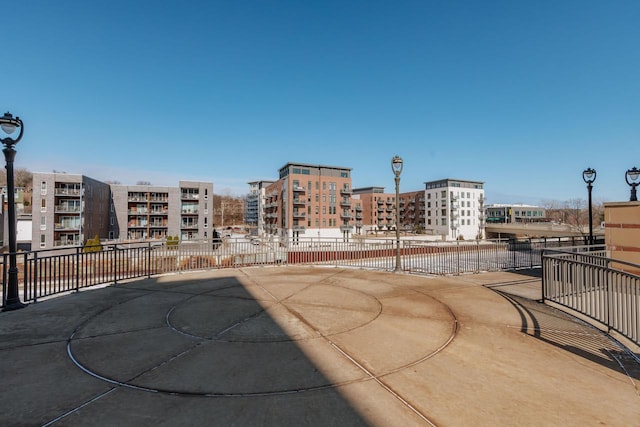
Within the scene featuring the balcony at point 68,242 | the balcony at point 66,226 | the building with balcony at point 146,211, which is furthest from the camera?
the building with balcony at point 146,211

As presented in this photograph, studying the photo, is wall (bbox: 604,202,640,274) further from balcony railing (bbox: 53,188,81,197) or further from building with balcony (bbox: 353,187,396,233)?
building with balcony (bbox: 353,187,396,233)

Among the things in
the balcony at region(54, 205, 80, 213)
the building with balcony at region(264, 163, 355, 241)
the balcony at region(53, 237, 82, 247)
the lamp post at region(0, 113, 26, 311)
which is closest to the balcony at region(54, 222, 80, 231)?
the balcony at region(53, 237, 82, 247)

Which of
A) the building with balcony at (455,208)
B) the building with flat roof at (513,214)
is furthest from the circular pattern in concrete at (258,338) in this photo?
the building with flat roof at (513,214)

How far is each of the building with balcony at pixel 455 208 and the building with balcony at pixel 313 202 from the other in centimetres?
3053

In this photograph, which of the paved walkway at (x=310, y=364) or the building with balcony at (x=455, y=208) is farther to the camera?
the building with balcony at (x=455, y=208)

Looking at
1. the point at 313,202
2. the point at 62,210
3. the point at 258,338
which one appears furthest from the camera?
the point at 313,202

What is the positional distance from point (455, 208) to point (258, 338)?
8932cm

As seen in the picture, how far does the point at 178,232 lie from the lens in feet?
183

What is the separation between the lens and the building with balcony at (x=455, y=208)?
84.3 metres

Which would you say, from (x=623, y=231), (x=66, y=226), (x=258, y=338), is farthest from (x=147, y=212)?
(x=623, y=231)

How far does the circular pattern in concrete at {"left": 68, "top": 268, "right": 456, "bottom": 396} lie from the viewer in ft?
12.1

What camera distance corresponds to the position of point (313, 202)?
220 feet

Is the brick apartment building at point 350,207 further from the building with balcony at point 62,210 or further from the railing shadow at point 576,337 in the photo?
the railing shadow at point 576,337

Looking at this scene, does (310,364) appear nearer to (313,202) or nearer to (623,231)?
(623,231)
